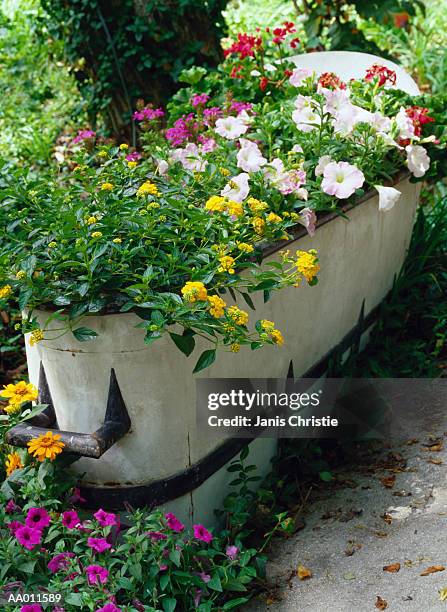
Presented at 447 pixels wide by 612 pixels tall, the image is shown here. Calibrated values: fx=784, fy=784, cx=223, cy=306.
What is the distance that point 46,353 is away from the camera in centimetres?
224

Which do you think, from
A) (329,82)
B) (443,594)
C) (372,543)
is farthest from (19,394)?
(329,82)

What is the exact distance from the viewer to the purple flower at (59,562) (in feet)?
6.62

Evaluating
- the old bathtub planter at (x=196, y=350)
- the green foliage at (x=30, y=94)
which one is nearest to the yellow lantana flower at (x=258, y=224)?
the old bathtub planter at (x=196, y=350)

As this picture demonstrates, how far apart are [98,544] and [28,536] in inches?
7.3

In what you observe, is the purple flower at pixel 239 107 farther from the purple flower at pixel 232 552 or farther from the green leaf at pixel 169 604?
the green leaf at pixel 169 604

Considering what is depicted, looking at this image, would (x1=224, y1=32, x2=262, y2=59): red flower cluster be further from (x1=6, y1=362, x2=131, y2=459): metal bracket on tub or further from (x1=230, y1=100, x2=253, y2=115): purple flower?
(x1=6, y1=362, x2=131, y2=459): metal bracket on tub

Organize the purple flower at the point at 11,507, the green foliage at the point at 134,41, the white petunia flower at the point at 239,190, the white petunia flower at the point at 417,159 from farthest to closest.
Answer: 1. the green foliage at the point at 134,41
2. the white petunia flower at the point at 417,159
3. the white petunia flower at the point at 239,190
4. the purple flower at the point at 11,507

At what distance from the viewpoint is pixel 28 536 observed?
2.02m

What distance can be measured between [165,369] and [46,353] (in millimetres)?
358

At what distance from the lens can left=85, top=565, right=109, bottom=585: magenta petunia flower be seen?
6.36ft

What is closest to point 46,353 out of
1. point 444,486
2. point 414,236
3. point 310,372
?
point 310,372

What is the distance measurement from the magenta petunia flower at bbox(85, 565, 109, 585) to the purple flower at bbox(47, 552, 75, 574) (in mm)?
86

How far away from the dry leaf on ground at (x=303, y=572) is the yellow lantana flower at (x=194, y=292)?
0.91 meters

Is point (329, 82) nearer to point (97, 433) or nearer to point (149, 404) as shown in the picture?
point (149, 404)
